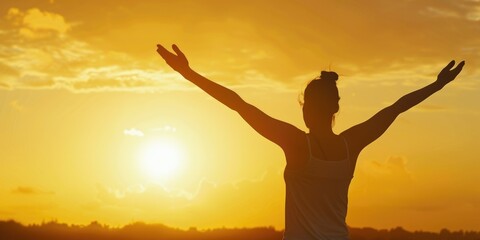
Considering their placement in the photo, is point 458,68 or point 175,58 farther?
point 458,68

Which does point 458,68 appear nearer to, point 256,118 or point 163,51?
point 256,118

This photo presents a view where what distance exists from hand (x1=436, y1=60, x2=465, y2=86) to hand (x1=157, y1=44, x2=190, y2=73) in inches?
107

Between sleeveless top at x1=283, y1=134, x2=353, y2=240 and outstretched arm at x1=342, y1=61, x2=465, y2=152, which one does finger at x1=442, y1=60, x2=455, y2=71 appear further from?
sleeveless top at x1=283, y1=134, x2=353, y2=240

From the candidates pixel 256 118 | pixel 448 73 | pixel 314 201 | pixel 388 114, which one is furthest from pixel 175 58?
pixel 448 73

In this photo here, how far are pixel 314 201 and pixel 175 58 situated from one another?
1709mm

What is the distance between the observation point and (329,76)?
24.4 ft

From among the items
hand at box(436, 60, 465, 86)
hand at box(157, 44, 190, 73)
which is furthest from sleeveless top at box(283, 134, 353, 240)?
hand at box(436, 60, 465, 86)

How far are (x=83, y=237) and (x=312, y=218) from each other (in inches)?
782

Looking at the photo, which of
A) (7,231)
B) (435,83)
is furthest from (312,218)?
(7,231)

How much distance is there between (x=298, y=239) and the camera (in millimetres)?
7172

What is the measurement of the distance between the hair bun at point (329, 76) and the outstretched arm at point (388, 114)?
1.56 ft

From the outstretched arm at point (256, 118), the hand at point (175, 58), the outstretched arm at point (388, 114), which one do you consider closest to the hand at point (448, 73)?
the outstretched arm at point (388, 114)

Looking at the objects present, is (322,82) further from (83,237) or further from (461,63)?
(83,237)

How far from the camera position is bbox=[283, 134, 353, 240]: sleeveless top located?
23.6 feet
